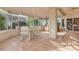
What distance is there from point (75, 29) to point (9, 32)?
4.44 meters

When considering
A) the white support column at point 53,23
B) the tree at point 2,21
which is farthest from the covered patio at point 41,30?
the tree at point 2,21

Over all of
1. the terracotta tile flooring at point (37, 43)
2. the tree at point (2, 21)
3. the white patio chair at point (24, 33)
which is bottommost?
the terracotta tile flooring at point (37, 43)

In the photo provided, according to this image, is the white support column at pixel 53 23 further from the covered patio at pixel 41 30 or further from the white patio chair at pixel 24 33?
the white patio chair at pixel 24 33

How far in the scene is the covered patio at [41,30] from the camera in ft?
27.6

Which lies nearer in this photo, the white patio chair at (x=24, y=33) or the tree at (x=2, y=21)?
the tree at (x=2, y=21)

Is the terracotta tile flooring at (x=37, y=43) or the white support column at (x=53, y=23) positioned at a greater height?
the white support column at (x=53, y=23)

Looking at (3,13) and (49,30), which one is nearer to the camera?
(3,13)

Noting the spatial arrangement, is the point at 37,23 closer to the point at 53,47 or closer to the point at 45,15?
the point at 45,15

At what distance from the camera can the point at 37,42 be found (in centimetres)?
924

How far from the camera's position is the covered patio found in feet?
27.6

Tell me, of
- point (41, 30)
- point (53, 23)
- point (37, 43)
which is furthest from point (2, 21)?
point (53, 23)
